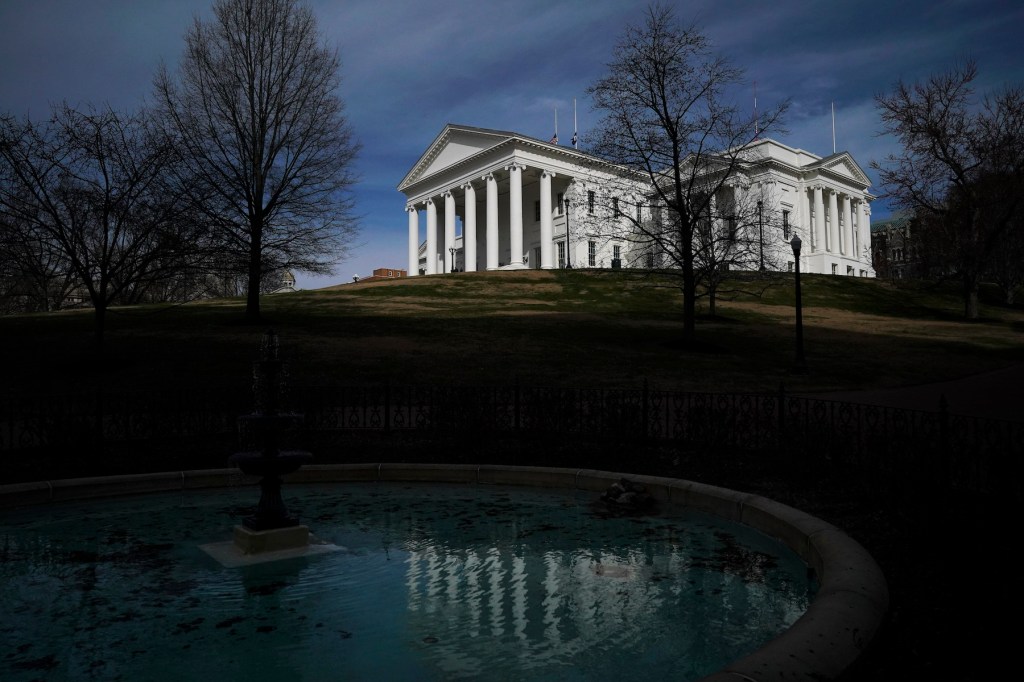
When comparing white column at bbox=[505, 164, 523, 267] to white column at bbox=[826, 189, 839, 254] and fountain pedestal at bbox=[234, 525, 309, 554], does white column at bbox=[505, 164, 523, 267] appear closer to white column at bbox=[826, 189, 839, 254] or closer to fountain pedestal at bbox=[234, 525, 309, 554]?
white column at bbox=[826, 189, 839, 254]

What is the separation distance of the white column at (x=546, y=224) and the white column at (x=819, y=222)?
97.4 ft

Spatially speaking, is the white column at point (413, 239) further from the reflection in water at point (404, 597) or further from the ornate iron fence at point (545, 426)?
the reflection in water at point (404, 597)

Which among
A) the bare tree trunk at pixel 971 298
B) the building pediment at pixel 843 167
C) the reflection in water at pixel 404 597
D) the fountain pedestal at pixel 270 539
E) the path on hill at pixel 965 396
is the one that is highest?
the building pediment at pixel 843 167

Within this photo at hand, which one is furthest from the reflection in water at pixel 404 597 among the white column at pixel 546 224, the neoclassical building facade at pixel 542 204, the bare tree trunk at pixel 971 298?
the white column at pixel 546 224

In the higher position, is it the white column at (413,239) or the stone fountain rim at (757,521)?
the white column at (413,239)

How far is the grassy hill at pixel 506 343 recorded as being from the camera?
2034 cm

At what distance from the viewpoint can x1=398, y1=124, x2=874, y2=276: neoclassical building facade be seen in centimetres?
6272

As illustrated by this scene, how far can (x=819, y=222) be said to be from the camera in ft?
244

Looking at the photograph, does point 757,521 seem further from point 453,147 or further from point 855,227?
point 855,227

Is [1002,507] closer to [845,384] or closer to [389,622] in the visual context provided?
[389,622]

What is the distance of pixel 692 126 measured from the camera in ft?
91.2

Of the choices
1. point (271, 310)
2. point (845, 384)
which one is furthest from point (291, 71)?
point (845, 384)

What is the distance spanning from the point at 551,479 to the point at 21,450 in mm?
8692

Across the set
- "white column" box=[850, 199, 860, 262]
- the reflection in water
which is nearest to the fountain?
the reflection in water
